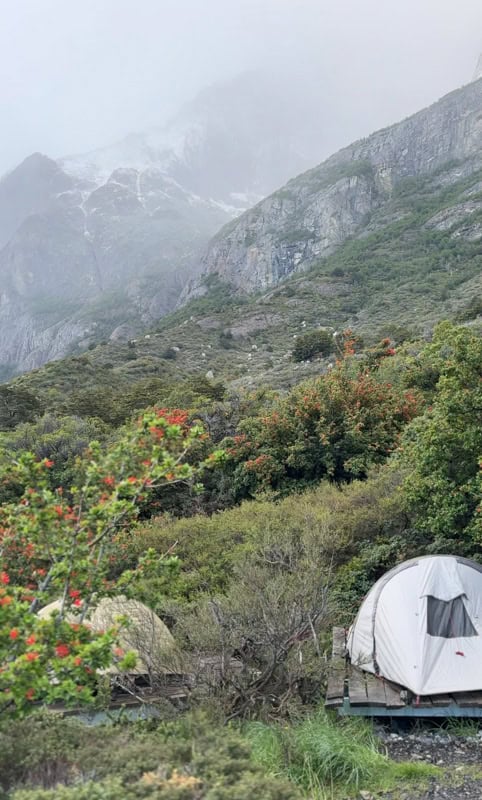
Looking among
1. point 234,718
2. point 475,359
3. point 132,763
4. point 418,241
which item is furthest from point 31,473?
point 418,241

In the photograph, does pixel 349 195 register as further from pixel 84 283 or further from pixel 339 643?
pixel 84 283

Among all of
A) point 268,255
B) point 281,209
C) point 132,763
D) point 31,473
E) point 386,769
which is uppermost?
point 281,209

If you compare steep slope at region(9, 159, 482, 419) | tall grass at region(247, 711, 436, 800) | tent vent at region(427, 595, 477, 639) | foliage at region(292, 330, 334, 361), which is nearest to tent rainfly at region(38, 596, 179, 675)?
tall grass at region(247, 711, 436, 800)

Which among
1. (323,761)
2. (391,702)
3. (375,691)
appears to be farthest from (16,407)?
(323,761)

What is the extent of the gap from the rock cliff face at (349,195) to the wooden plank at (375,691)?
8529cm

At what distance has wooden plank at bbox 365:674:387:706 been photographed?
19.7 ft

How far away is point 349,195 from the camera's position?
9694 cm

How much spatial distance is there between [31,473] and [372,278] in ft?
202

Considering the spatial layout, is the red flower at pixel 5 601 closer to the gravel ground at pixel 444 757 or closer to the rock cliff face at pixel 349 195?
the gravel ground at pixel 444 757

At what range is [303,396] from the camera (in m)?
14.9

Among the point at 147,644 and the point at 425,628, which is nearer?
the point at 147,644

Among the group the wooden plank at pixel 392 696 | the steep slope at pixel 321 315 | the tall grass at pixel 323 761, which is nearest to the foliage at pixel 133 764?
the tall grass at pixel 323 761

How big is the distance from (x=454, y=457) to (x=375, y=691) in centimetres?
378

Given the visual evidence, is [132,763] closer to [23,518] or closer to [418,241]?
[23,518]
